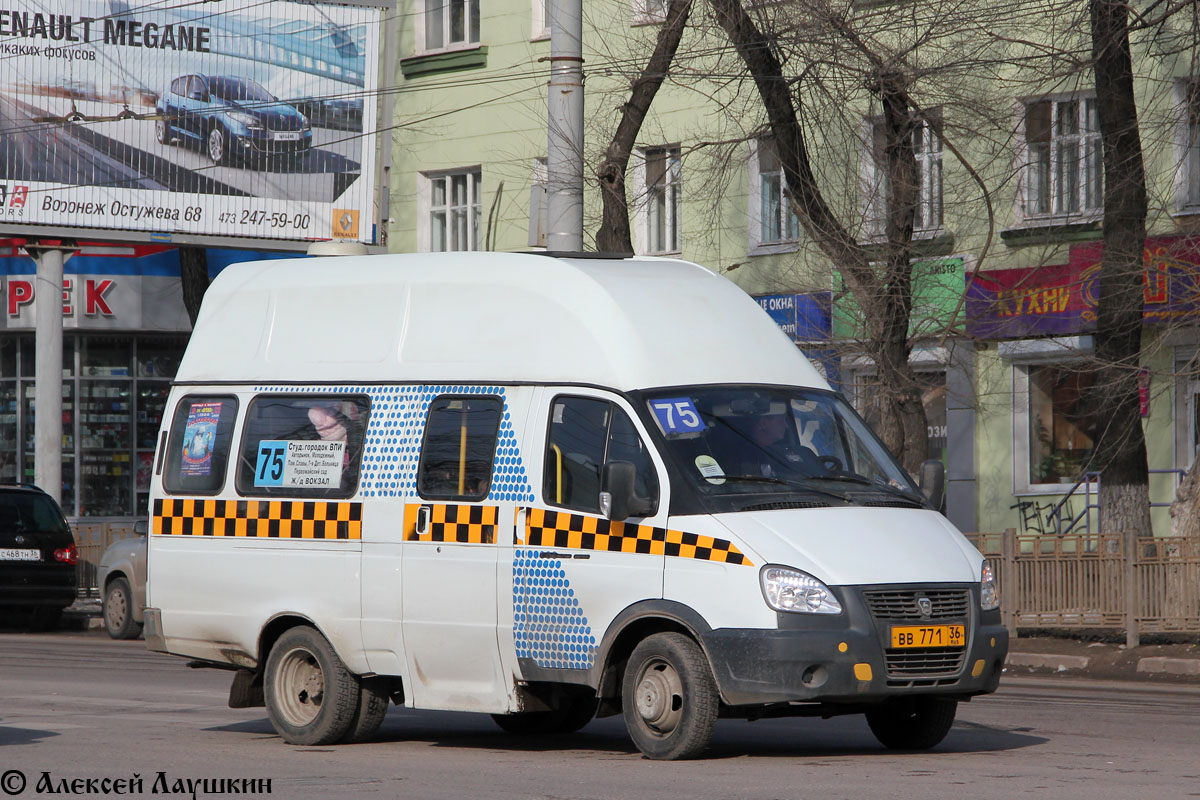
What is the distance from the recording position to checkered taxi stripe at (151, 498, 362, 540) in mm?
10695

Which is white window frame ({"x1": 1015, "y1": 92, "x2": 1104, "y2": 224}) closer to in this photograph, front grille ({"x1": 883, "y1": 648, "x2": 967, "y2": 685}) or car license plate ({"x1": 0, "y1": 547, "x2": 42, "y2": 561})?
car license plate ({"x1": 0, "y1": 547, "x2": 42, "y2": 561})

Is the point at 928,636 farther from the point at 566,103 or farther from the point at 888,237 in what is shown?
the point at 888,237

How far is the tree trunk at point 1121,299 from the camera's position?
19734 millimetres

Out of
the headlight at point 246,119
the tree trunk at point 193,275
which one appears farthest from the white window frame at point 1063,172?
the tree trunk at point 193,275

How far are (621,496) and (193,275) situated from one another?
79.7 feet

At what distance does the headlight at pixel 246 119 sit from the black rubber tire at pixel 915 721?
21547 mm

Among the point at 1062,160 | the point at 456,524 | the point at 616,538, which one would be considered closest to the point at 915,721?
the point at 616,538

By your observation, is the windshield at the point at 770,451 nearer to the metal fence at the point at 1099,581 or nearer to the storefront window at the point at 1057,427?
the metal fence at the point at 1099,581

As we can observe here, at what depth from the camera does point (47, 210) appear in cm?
2781

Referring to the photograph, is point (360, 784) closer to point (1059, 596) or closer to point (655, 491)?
point (655, 491)

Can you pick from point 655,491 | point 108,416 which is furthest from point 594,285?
point 108,416

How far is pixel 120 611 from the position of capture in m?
22.3

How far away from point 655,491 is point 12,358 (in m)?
27.0

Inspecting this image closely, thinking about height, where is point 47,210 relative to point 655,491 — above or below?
above
